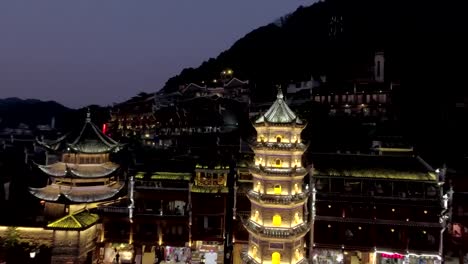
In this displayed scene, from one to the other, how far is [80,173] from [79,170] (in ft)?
1.67

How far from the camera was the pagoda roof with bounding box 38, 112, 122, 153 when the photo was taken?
30453 mm

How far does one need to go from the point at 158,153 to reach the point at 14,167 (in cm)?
1765

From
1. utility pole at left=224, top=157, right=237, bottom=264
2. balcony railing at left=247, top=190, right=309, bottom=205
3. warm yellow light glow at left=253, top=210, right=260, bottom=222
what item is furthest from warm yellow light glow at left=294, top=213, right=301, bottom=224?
utility pole at left=224, top=157, right=237, bottom=264

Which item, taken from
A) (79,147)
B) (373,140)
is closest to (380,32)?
(373,140)

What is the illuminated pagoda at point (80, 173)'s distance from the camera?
28766 millimetres

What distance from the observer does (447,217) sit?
87.0 ft

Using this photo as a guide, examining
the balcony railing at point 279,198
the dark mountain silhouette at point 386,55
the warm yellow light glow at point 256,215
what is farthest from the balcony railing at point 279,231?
the dark mountain silhouette at point 386,55

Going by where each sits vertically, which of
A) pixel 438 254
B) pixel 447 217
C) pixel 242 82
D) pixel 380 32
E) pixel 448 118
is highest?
pixel 380 32

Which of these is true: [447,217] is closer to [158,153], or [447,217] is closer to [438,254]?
[438,254]

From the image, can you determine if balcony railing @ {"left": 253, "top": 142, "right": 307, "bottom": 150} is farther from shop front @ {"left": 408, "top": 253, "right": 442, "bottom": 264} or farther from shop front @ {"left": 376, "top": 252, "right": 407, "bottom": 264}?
shop front @ {"left": 408, "top": 253, "right": 442, "bottom": 264}

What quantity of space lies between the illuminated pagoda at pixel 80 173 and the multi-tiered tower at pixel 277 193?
14299mm

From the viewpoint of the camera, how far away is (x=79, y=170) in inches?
1188

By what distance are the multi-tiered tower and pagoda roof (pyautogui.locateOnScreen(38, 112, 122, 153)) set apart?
1554cm

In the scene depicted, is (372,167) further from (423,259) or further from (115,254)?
(115,254)
